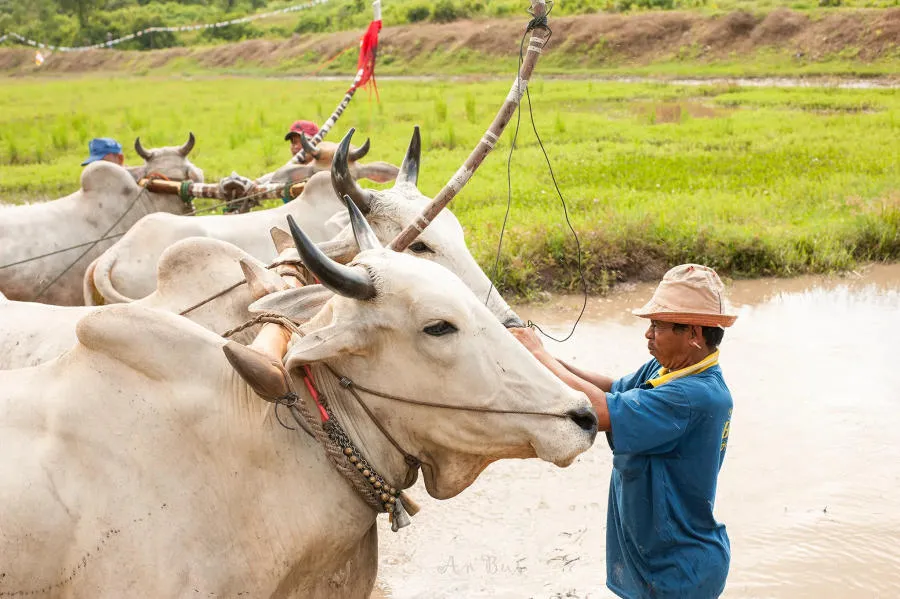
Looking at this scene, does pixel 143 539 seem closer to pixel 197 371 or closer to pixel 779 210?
pixel 197 371

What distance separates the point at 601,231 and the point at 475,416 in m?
6.53

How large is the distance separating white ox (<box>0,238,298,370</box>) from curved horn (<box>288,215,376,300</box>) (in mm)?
1252

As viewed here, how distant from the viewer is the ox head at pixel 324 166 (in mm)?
5922

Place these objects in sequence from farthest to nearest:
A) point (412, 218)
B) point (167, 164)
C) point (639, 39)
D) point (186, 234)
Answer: point (639, 39) → point (167, 164) → point (186, 234) → point (412, 218)

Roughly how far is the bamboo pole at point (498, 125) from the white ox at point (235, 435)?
0.73m

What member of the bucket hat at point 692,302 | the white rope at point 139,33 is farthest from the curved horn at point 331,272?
the white rope at point 139,33

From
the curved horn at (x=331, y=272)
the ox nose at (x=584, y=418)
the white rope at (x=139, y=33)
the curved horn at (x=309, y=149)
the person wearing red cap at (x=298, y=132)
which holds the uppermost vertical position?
the curved horn at (x=331, y=272)

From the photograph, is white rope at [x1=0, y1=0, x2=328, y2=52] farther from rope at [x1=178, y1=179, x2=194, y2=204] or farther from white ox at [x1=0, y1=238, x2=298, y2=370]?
white ox at [x1=0, y1=238, x2=298, y2=370]

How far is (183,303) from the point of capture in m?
3.44

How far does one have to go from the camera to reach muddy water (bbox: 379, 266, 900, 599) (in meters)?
4.43

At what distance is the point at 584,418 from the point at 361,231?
2.73 feet

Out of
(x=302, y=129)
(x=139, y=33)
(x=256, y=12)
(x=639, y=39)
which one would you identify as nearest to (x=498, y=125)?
(x=302, y=129)

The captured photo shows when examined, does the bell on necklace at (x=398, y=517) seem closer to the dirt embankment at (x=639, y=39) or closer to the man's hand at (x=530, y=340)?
the man's hand at (x=530, y=340)

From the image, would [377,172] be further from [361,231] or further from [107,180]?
[361,231]
